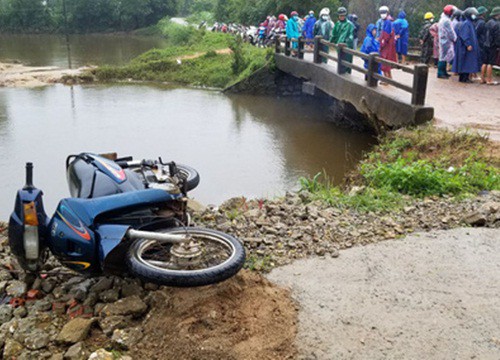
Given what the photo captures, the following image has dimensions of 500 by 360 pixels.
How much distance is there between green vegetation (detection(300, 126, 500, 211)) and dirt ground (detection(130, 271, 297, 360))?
105 inches

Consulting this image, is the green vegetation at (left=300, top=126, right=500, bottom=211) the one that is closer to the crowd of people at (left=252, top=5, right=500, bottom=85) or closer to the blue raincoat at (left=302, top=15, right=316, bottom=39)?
the crowd of people at (left=252, top=5, right=500, bottom=85)

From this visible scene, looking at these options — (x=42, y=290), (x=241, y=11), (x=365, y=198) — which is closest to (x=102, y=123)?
(x=365, y=198)

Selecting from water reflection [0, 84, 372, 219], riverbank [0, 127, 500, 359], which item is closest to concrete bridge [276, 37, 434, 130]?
water reflection [0, 84, 372, 219]

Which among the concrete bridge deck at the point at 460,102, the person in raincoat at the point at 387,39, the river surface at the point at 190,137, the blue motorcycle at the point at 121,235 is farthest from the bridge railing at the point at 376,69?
the blue motorcycle at the point at 121,235

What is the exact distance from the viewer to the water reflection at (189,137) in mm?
10594

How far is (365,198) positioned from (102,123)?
9866 millimetres

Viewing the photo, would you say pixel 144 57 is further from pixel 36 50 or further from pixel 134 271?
pixel 134 271

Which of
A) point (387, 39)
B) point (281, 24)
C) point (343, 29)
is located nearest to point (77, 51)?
point (281, 24)

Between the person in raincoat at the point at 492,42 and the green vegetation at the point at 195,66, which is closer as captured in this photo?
the person in raincoat at the point at 492,42

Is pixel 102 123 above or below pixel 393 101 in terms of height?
below

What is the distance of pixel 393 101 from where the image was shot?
33.4 feet

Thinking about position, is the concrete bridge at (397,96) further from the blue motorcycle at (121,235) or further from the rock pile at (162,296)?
the blue motorcycle at (121,235)

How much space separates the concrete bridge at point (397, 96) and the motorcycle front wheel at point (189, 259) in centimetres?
590

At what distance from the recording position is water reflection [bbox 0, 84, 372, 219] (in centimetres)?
1059
